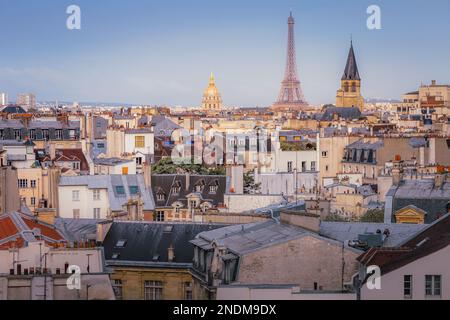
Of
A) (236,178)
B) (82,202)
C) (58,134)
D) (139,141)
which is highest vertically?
(58,134)

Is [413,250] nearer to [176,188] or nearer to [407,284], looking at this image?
[407,284]

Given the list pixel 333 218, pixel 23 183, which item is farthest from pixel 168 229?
pixel 23 183

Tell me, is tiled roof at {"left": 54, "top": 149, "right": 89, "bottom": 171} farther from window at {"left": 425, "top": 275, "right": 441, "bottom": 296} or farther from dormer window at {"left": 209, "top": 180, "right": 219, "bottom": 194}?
window at {"left": 425, "top": 275, "right": 441, "bottom": 296}

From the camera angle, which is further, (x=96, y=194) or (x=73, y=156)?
(x=73, y=156)

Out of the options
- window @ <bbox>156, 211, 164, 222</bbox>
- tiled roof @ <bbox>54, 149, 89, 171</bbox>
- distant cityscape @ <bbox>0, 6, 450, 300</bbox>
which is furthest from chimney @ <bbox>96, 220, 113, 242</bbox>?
tiled roof @ <bbox>54, 149, 89, 171</bbox>

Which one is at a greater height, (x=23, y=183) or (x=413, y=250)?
(x=413, y=250)

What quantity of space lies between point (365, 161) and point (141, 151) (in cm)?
1204

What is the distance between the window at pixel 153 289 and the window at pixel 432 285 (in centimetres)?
896

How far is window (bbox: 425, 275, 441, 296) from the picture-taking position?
17031 mm

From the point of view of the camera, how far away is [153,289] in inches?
1001

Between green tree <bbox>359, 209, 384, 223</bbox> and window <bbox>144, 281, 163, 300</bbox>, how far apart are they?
7.22m

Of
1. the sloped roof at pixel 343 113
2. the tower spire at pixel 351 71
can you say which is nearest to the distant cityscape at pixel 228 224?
the sloped roof at pixel 343 113

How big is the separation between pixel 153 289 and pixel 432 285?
9.38 m
